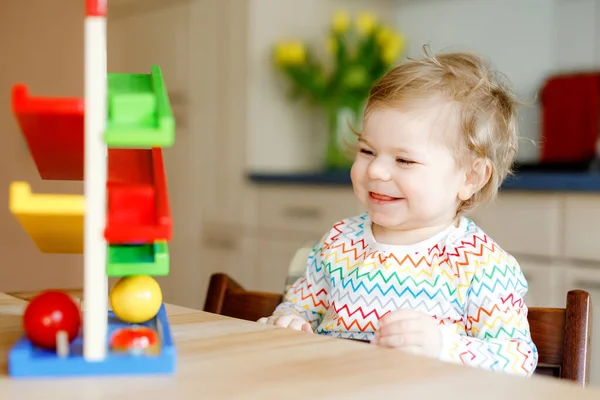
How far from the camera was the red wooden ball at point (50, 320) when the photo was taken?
67 cm

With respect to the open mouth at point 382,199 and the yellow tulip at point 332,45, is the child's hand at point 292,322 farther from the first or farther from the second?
the yellow tulip at point 332,45

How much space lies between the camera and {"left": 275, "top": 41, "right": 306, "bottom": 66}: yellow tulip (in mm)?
2994

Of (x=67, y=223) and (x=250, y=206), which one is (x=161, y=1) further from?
(x=67, y=223)

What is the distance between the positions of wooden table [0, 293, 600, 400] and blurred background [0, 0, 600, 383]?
1.97 m

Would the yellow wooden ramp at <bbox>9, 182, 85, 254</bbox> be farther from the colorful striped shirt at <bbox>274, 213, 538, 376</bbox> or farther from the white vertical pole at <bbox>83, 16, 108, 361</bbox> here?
the colorful striped shirt at <bbox>274, 213, 538, 376</bbox>

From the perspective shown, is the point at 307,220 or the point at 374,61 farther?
the point at 374,61

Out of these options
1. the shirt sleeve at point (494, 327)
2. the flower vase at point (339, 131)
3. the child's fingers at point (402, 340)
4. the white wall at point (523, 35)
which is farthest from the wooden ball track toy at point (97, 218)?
the flower vase at point (339, 131)

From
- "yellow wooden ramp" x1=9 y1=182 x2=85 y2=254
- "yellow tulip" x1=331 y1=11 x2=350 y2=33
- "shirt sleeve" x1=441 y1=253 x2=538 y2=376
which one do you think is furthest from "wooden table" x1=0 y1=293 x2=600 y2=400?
"yellow tulip" x1=331 y1=11 x2=350 y2=33

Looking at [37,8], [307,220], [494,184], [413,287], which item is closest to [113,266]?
[413,287]

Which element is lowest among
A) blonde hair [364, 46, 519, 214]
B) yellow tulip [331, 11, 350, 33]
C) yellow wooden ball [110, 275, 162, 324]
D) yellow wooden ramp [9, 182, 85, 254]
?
yellow wooden ball [110, 275, 162, 324]

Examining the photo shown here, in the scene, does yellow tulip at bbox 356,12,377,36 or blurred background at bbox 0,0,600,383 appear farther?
yellow tulip at bbox 356,12,377,36

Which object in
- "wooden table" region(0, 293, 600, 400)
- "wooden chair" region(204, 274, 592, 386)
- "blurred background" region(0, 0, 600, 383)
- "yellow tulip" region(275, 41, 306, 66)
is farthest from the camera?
"yellow tulip" region(275, 41, 306, 66)

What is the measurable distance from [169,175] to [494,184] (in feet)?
7.65

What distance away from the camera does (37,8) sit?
4.18 meters
